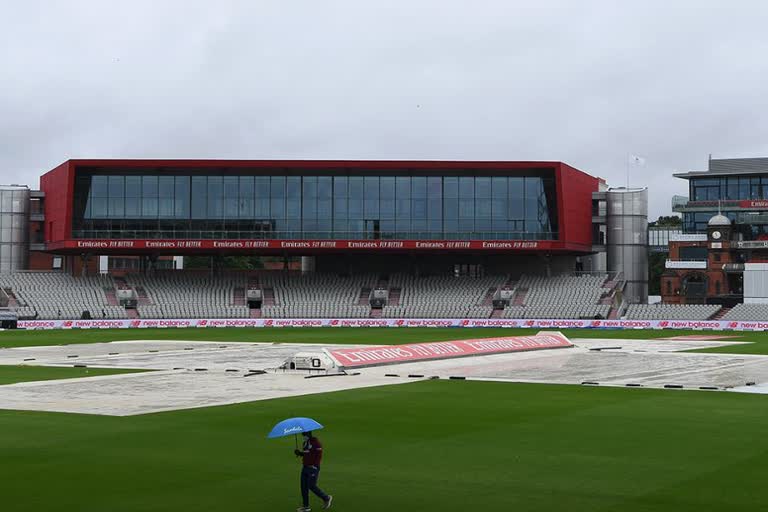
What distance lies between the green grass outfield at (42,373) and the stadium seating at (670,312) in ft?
203

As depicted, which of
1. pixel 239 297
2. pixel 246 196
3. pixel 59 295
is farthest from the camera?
pixel 239 297

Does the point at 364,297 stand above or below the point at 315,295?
below

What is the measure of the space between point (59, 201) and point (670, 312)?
197 ft

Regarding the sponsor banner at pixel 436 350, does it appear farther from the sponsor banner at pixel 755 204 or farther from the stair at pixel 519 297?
the sponsor banner at pixel 755 204

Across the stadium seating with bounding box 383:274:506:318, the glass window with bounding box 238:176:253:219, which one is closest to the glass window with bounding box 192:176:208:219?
the glass window with bounding box 238:176:253:219

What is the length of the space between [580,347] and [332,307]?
42841 mm

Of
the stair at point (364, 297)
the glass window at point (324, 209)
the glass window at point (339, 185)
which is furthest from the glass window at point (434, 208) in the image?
the stair at point (364, 297)

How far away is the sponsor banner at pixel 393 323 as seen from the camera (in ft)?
286

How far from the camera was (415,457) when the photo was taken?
2086 cm

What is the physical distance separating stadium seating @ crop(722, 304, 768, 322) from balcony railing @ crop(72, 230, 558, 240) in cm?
1965

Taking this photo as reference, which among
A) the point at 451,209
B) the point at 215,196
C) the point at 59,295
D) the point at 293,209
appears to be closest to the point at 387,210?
the point at 451,209

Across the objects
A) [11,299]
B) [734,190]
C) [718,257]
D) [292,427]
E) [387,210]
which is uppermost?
[734,190]

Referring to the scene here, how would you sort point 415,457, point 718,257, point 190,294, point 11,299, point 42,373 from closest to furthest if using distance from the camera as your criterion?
point 415,457
point 42,373
point 11,299
point 190,294
point 718,257

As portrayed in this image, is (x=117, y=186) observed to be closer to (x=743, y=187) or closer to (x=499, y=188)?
(x=499, y=188)
